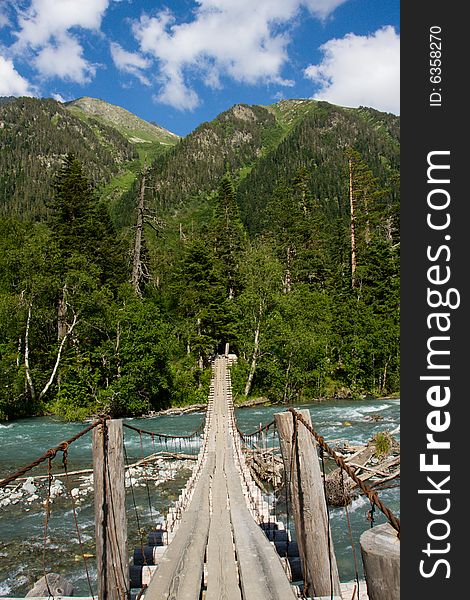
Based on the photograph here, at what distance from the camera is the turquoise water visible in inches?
238

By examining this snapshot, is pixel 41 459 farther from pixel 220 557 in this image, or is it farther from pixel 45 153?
pixel 45 153

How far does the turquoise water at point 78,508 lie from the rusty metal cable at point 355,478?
2.40 metres

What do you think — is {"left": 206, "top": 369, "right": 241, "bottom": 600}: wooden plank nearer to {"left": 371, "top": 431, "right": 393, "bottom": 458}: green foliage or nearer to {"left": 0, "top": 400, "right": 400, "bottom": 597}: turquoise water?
{"left": 0, "top": 400, "right": 400, "bottom": 597}: turquoise water

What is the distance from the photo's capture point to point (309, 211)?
4281cm

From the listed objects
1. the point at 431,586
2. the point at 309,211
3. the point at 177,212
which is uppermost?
the point at 177,212

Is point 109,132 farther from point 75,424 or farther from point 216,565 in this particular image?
point 216,565

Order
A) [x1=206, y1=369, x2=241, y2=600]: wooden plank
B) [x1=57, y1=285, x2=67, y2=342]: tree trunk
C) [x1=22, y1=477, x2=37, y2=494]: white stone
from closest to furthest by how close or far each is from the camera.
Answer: [x1=206, y1=369, x2=241, y2=600]: wooden plank < [x1=22, y1=477, x2=37, y2=494]: white stone < [x1=57, y1=285, x2=67, y2=342]: tree trunk

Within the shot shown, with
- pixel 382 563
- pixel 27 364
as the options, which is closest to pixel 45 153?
pixel 27 364

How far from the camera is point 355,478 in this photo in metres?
1.98

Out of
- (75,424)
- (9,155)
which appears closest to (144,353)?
(75,424)

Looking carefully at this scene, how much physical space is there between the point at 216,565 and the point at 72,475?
7233 mm

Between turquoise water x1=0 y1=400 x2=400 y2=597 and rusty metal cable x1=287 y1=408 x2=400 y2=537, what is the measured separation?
2400 millimetres

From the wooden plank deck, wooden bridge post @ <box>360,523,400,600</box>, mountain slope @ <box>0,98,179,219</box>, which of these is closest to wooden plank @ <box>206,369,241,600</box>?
the wooden plank deck

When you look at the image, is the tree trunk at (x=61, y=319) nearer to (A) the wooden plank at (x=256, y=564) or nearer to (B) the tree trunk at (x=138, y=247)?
(B) the tree trunk at (x=138, y=247)
